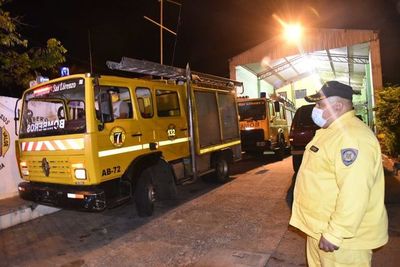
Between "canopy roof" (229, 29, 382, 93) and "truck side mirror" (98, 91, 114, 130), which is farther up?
"canopy roof" (229, 29, 382, 93)

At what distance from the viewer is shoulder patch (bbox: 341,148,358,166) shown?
2.23m

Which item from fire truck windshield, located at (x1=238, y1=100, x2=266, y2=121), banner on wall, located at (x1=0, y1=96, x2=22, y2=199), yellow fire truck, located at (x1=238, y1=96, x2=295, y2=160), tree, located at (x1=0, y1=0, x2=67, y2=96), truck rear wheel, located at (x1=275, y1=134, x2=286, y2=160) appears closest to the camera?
banner on wall, located at (x1=0, y1=96, x2=22, y2=199)

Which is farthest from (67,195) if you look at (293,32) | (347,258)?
(293,32)

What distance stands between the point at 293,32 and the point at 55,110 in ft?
50.0

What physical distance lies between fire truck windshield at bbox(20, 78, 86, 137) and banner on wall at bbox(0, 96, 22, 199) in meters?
1.62

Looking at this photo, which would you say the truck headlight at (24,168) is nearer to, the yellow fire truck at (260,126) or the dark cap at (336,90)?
the dark cap at (336,90)

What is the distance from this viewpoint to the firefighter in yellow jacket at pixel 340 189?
2221mm

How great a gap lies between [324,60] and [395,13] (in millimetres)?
9749

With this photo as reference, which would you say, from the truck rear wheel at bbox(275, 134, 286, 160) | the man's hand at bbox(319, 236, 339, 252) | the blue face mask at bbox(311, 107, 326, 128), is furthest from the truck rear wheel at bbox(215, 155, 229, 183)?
the man's hand at bbox(319, 236, 339, 252)

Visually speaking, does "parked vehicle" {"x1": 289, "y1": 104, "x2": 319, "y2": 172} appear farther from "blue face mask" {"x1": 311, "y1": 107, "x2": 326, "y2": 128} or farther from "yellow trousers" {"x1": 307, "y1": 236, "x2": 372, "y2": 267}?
"yellow trousers" {"x1": 307, "y1": 236, "x2": 372, "y2": 267}

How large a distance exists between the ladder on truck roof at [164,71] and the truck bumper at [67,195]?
2080 mm

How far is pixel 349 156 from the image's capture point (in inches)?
88.2

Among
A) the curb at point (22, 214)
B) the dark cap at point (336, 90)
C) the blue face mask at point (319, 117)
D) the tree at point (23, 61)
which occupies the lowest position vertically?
the curb at point (22, 214)

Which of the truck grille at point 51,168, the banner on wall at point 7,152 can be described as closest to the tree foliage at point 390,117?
the truck grille at point 51,168
